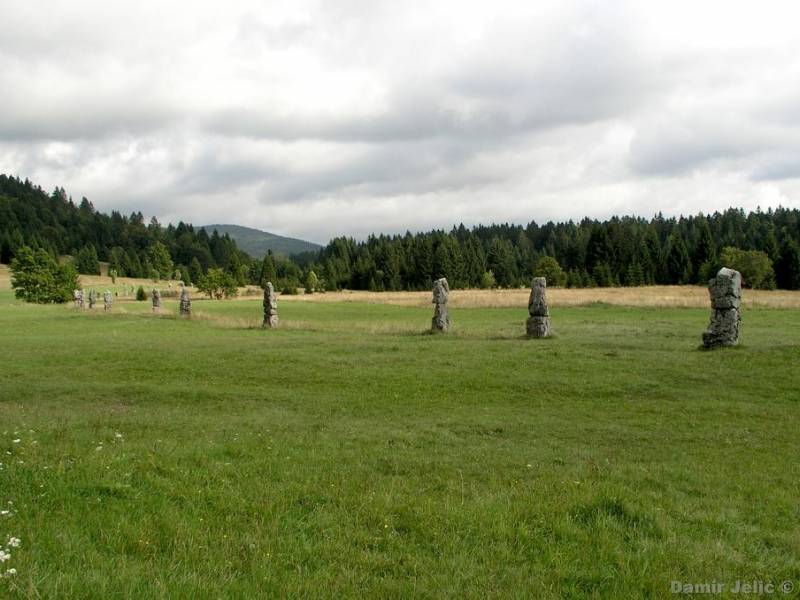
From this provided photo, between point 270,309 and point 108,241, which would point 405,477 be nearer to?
point 270,309

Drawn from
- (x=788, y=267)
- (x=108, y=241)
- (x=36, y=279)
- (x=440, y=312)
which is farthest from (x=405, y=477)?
(x=108, y=241)

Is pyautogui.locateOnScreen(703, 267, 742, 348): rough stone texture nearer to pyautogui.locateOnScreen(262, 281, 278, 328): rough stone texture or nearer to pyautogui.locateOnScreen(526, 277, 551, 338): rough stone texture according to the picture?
pyautogui.locateOnScreen(526, 277, 551, 338): rough stone texture

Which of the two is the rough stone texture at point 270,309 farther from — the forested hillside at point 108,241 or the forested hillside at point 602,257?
the forested hillside at point 108,241

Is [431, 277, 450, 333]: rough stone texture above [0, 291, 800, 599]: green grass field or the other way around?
above

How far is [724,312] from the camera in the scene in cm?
2212

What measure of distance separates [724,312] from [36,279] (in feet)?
A: 276

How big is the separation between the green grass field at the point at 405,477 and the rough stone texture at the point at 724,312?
1.84 meters

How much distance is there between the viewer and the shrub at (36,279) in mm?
78125

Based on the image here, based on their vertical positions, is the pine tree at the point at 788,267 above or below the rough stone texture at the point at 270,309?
above

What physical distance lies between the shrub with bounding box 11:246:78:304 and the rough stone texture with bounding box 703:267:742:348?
83078 mm

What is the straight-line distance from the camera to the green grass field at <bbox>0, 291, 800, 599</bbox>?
520 centimetres

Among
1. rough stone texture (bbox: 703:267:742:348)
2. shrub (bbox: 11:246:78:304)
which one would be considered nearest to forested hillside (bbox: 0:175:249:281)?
shrub (bbox: 11:246:78:304)

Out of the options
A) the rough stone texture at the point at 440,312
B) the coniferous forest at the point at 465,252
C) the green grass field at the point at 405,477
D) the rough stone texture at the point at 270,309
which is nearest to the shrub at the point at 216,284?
the coniferous forest at the point at 465,252

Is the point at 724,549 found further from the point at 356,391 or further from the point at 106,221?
the point at 106,221
